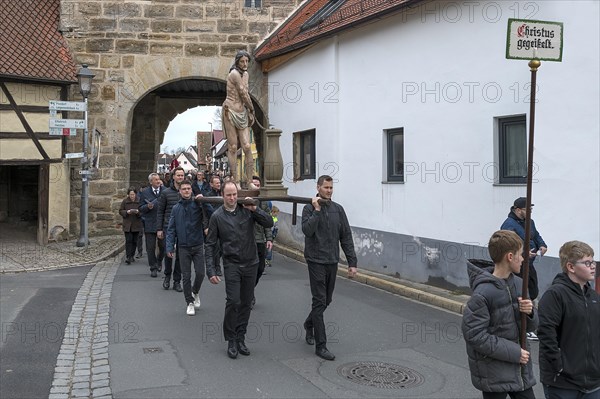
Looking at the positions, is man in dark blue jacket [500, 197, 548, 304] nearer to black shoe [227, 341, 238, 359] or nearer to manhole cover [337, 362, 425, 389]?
manhole cover [337, 362, 425, 389]

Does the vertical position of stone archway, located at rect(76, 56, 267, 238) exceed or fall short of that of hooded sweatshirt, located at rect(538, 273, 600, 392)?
it exceeds it

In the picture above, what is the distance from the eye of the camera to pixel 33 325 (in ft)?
21.6

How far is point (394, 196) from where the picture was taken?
10.2 m

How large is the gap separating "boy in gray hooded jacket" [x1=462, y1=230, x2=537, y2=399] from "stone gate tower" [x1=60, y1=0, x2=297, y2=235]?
13684mm

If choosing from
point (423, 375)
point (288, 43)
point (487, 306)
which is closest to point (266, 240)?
point (423, 375)

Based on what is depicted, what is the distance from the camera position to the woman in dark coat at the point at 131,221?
11172 mm

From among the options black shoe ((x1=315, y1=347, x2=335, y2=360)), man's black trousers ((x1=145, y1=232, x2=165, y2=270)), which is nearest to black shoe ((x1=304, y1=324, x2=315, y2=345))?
black shoe ((x1=315, y1=347, x2=335, y2=360))

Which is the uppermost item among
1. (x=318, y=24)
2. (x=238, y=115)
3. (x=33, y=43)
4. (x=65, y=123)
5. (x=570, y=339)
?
(x=318, y=24)

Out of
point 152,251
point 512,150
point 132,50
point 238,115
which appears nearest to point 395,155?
point 512,150

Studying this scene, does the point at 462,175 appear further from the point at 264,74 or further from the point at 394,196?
the point at 264,74

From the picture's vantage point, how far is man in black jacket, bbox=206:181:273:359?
5.57m

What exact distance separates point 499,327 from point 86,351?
4.15 metres

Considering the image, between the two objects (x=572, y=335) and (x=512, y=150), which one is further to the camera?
(x=512, y=150)

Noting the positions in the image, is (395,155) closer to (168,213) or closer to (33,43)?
(168,213)
